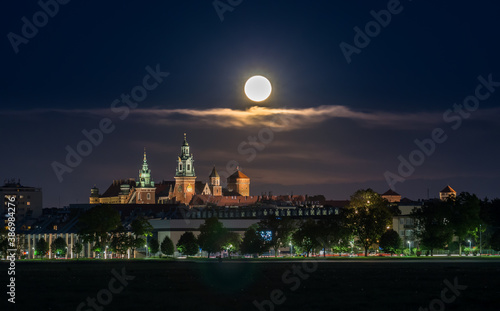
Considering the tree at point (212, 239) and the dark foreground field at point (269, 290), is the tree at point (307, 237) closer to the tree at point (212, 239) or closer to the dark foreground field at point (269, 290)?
the tree at point (212, 239)

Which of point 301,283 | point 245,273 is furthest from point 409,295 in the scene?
point 245,273

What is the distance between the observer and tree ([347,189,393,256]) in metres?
172

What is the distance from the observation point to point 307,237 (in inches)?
7254

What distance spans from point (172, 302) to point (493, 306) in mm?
24629

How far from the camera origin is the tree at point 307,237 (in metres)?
182

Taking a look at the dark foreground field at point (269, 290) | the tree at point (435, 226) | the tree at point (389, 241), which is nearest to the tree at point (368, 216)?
the tree at point (389, 241)

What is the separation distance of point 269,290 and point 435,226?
98239 mm

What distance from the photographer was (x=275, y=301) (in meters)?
71.6

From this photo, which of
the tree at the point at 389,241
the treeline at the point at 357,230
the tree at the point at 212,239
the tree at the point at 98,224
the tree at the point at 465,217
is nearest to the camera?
the treeline at the point at 357,230

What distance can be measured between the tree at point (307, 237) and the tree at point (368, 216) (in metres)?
10.3

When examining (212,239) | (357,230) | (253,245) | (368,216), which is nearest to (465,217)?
(368,216)

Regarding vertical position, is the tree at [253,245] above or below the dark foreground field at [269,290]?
above

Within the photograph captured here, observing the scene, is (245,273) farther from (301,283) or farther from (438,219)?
(438,219)

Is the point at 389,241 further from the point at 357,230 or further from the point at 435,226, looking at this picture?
the point at 435,226
